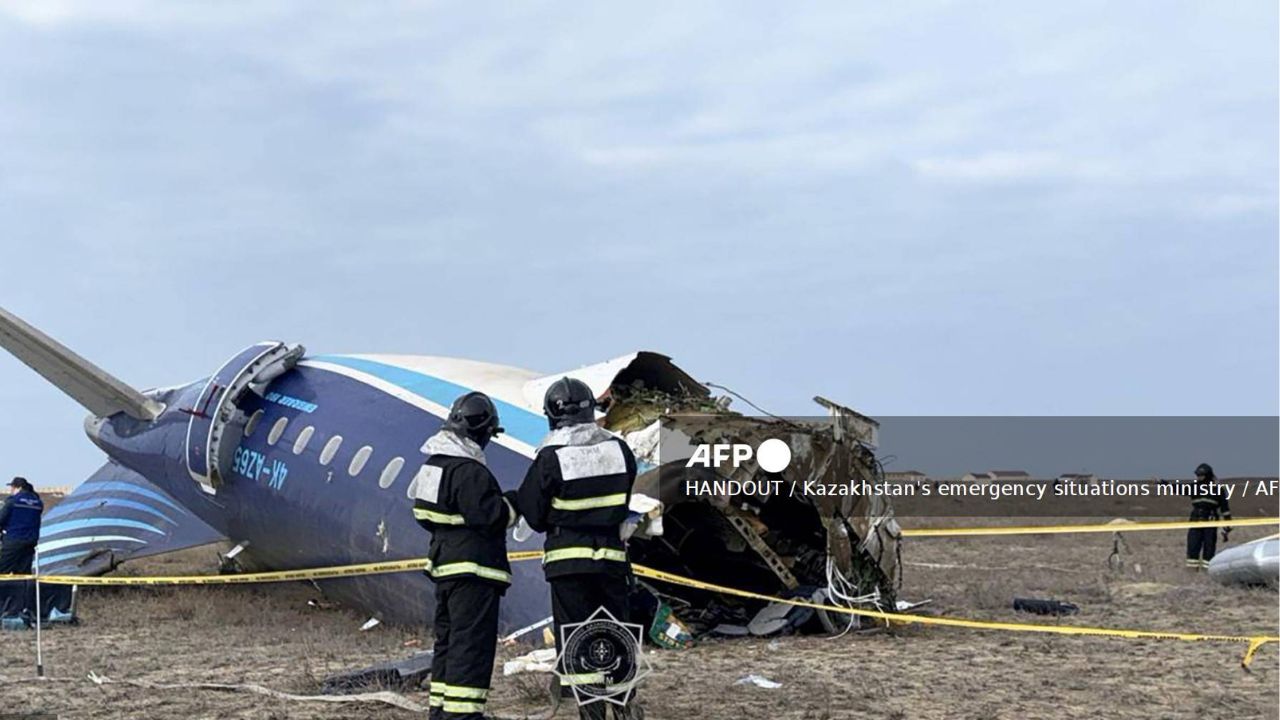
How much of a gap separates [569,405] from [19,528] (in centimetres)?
1134

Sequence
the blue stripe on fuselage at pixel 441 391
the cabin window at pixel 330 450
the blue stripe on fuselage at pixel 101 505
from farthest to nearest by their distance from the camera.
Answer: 1. the blue stripe on fuselage at pixel 101 505
2. the cabin window at pixel 330 450
3. the blue stripe on fuselage at pixel 441 391

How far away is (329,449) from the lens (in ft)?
53.4

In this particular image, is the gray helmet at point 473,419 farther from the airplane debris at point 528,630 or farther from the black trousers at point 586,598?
the airplane debris at point 528,630

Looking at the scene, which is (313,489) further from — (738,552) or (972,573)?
(972,573)

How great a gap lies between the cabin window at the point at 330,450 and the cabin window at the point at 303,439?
17.5 inches

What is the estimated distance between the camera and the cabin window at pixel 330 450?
53.0 feet

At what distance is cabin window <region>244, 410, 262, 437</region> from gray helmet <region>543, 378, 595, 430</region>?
9475 mm

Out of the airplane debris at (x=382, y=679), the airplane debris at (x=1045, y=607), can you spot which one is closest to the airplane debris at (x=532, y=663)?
the airplane debris at (x=382, y=679)

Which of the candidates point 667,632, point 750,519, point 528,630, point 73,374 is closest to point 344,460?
point 528,630

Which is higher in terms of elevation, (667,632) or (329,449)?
(329,449)

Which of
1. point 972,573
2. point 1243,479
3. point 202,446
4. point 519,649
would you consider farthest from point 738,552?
point 1243,479

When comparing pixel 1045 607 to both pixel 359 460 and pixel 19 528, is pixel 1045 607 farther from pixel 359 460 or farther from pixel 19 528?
pixel 19 528

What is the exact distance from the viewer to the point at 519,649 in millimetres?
13172

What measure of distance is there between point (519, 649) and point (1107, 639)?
20.5ft
